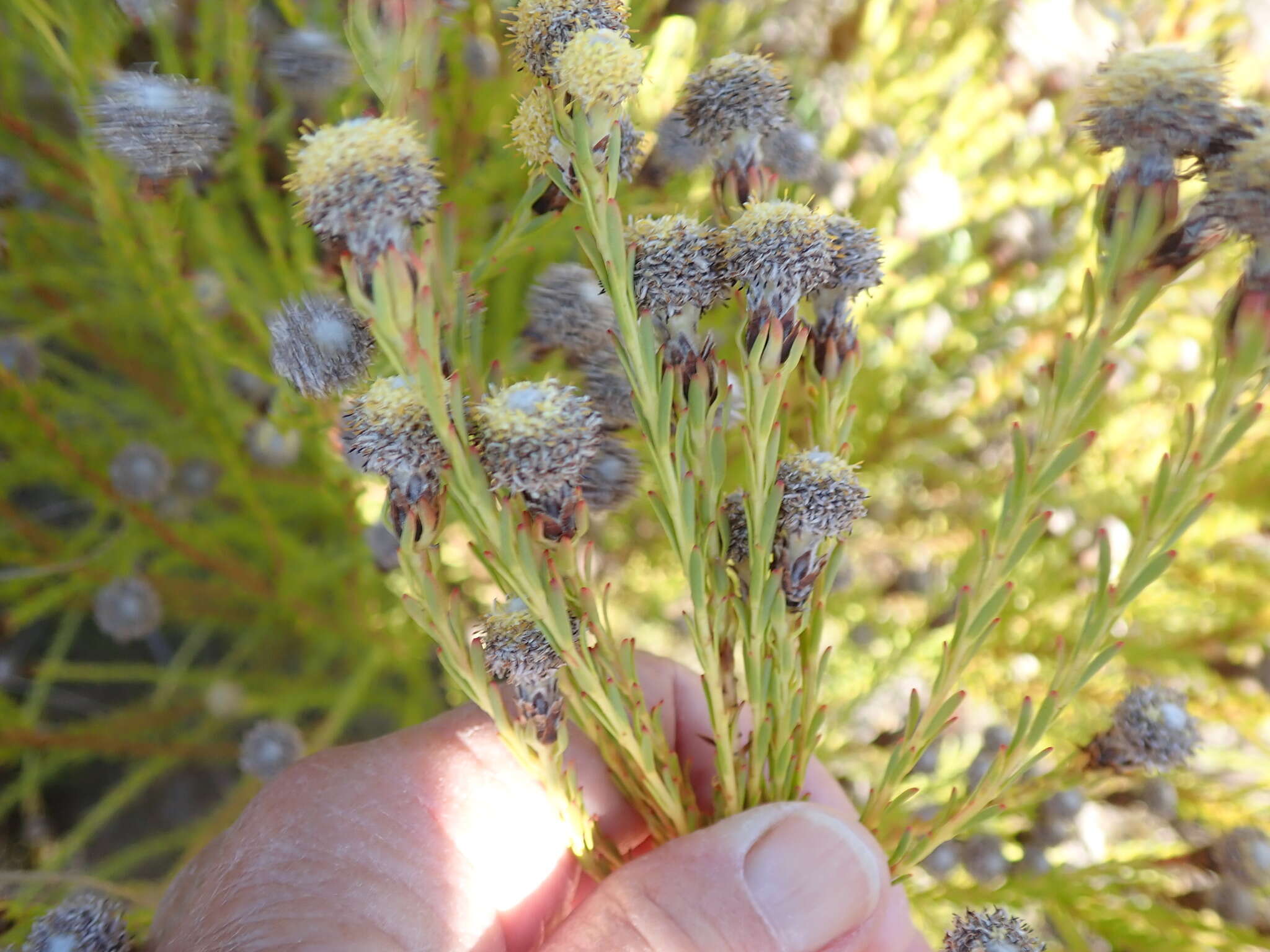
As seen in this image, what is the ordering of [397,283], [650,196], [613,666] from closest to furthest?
[397,283] < [613,666] < [650,196]

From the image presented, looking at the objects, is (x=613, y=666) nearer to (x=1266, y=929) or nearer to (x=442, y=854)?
(x=442, y=854)

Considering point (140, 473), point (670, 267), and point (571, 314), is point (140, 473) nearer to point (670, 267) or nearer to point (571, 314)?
point (571, 314)

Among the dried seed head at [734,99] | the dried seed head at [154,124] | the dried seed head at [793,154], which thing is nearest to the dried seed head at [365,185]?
the dried seed head at [734,99]

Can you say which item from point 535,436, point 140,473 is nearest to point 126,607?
point 140,473

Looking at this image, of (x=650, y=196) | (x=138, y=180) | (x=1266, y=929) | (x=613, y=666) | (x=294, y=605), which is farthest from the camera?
(x=294, y=605)

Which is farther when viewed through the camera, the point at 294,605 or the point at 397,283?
the point at 294,605

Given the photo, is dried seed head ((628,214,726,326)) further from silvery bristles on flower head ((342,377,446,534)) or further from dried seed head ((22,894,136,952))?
dried seed head ((22,894,136,952))

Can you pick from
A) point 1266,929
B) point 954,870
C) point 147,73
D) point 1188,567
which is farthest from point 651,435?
point 1188,567
